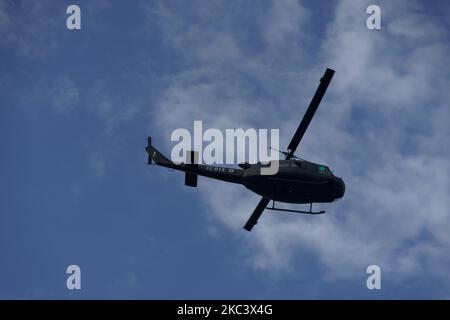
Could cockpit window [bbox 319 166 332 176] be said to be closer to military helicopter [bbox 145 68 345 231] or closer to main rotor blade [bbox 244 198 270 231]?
military helicopter [bbox 145 68 345 231]

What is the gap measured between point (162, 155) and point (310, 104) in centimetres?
1179

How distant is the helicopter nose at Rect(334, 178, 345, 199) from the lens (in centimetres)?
4178

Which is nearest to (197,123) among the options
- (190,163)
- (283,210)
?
(190,163)

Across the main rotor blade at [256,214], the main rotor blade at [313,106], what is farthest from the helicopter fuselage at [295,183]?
the main rotor blade at [256,214]

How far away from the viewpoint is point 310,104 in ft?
130

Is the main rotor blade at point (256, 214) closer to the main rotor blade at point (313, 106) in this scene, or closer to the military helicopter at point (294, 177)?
the military helicopter at point (294, 177)

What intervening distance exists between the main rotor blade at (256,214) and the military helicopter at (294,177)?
154 cm

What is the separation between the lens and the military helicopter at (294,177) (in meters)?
40.3

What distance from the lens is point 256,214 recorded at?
4559cm
